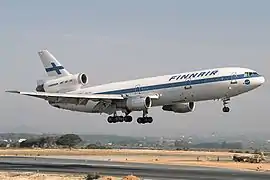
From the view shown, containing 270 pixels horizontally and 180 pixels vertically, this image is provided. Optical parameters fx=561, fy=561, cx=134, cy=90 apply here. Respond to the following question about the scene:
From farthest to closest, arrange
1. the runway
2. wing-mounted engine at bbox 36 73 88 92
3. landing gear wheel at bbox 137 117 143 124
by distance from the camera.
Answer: wing-mounted engine at bbox 36 73 88 92 → landing gear wheel at bbox 137 117 143 124 → the runway

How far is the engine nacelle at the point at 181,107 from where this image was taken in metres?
72.8

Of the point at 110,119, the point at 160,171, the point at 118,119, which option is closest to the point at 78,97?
the point at 110,119

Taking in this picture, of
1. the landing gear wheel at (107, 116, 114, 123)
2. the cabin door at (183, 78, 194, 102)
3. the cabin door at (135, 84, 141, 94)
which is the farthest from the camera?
the landing gear wheel at (107, 116, 114, 123)

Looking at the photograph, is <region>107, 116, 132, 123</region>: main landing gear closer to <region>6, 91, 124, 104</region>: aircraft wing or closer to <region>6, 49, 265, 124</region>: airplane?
<region>6, 49, 265, 124</region>: airplane

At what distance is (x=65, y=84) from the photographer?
78.0m

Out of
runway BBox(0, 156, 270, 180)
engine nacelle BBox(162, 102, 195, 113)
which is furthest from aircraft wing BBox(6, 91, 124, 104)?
runway BBox(0, 156, 270, 180)

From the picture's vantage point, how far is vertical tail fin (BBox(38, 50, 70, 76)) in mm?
81469

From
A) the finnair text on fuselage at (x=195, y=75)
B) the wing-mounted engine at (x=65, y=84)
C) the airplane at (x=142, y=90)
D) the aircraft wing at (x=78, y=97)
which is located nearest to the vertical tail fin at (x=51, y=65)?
the airplane at (x=142, y=90)

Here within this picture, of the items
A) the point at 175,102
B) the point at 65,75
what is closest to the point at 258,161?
the point at 175,102

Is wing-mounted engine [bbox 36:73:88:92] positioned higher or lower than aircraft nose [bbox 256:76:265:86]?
higher

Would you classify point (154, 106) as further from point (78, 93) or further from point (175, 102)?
point (78, 93)

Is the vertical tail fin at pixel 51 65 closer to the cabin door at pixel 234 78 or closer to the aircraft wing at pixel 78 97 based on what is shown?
the aircraft wing at pixel 78 97

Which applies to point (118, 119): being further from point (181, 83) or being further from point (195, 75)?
point (195, 75)

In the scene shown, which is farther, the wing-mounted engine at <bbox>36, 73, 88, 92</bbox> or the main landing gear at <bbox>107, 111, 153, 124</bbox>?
the wing-mounted engine at <bbox>36, 73, 88, 92</bbox>
